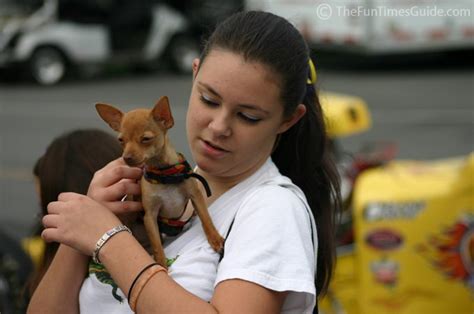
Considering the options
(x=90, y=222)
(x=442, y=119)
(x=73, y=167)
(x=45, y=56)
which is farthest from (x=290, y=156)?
(x=45, y=56)

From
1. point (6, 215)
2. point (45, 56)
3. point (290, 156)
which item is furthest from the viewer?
point (45, 56)

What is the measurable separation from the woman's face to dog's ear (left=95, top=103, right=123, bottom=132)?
14 cm

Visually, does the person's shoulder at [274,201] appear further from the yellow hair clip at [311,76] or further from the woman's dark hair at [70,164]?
the woman's dark hair at [70,164]

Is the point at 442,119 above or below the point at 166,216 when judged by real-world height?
below

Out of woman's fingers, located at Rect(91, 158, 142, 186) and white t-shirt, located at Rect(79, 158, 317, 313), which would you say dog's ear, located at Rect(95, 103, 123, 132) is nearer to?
woman's fingers, located at Rect(91, 158, 142, 186)

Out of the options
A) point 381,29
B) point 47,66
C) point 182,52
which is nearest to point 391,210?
point 381,29

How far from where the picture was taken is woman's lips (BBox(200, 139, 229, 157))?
157cm

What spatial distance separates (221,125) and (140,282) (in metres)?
0.33

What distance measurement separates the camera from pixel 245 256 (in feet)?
4.88

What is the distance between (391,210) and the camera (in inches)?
150

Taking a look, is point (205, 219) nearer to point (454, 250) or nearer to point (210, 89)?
point (210, 89)

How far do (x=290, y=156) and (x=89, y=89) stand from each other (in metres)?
12.9

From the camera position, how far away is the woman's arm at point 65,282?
167cm

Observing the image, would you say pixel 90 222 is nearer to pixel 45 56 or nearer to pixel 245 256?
pixel 245 256
